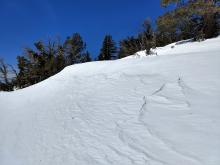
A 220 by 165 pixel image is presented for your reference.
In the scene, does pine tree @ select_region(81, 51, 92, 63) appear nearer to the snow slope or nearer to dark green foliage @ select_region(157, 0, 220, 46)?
dark green foliage @ select_region(157, 0, 220, 46)

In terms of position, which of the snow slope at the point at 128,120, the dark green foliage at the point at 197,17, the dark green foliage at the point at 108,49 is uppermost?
the dark green foliage at the point at 108,49

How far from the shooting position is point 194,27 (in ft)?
57.9

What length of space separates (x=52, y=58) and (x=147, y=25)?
11.8 m

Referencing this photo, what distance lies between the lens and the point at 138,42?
30328mm

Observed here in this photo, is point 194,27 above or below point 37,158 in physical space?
above

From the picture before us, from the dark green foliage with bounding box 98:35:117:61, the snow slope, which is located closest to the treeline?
the dark green foliage with bounding box 98:35:117:61

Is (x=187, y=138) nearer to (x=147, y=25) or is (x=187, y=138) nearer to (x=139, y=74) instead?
(x=139, y=74)

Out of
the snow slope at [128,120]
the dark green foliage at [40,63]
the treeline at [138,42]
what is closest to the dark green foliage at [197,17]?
the treeline at [138,42]

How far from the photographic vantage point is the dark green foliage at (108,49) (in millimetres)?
41934

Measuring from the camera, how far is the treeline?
46.4 ft

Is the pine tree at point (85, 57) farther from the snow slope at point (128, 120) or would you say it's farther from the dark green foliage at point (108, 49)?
the snow slope at point (128, 120)

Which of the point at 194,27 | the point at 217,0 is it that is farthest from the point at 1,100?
the point at 194,27

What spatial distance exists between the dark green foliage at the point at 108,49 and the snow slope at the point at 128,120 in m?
34.7

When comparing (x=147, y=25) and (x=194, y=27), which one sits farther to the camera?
(x=147, y=25)
